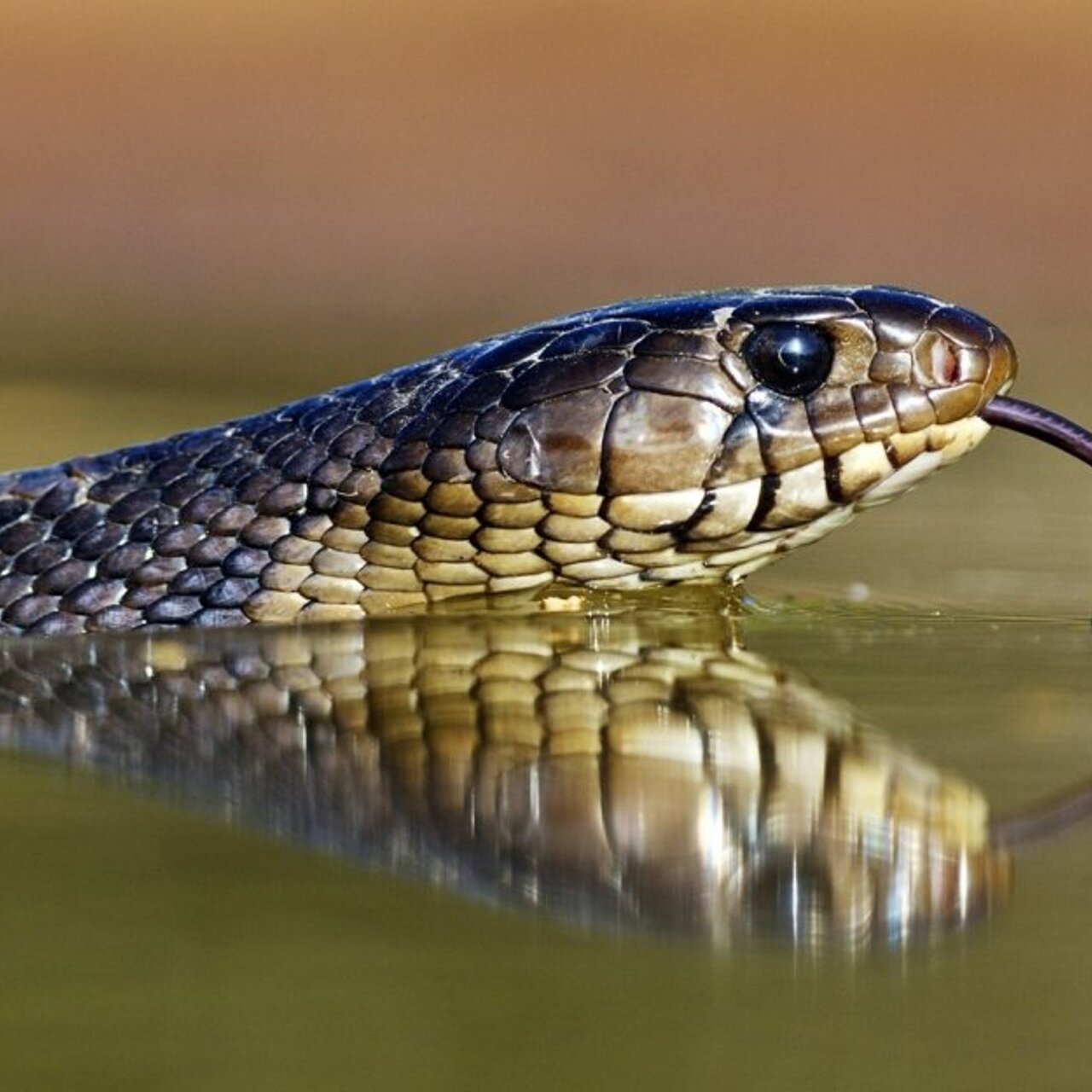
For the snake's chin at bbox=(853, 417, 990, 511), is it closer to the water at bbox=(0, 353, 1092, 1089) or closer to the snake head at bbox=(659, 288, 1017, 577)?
the snake head at bbox=(659, 288, 1017, 577)

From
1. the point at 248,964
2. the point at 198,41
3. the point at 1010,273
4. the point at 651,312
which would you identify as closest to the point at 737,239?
the point at 1010,273

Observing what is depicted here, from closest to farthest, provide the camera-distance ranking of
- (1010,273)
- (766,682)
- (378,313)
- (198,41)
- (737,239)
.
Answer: (766,682) < (378,313) < (1010,273) < (737,239) < (198,41)

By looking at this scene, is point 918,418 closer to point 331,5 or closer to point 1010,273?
point 1010,273

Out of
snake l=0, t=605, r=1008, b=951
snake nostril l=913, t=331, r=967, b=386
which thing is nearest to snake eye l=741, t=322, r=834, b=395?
snake nostril l=913, t=331, r=967, b=386

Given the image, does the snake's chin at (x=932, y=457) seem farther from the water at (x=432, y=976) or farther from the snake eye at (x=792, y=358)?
the water at (x=432, y=976)

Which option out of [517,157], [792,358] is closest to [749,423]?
[792,358]

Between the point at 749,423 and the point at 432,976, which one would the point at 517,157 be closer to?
the point at 749,423
